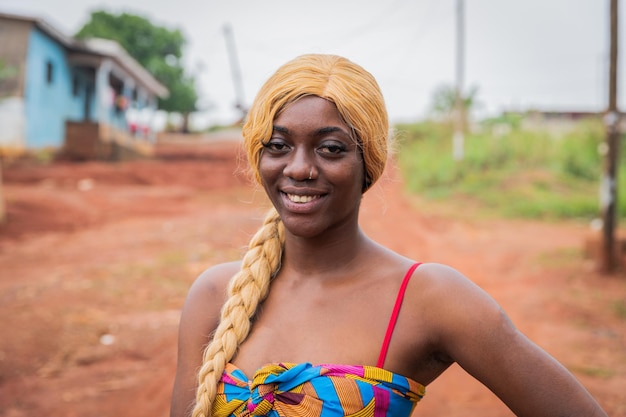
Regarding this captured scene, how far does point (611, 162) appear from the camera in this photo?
826cm

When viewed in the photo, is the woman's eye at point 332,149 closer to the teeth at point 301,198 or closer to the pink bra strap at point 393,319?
the teeth at point 301,198

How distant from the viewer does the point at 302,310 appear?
1621mm

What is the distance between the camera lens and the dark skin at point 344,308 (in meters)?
1.42

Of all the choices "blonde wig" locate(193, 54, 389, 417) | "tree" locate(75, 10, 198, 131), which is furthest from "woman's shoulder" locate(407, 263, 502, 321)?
"tree" locate(75, 10, 198, 131)

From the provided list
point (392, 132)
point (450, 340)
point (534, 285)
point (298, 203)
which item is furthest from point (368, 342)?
point (534, 285)

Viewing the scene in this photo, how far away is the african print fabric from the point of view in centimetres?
143

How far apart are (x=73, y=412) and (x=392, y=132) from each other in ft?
10.6

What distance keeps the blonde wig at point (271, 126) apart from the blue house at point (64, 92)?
12.8 metres

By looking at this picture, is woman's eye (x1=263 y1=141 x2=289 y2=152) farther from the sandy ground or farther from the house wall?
the house wall

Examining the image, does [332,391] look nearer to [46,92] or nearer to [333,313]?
[333,313]

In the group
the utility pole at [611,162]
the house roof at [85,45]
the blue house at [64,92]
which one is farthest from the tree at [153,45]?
the utility pole at [611,162]

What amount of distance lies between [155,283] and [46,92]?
12915 mm

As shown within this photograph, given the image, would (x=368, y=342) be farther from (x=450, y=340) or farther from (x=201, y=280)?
(x=201, y=280)

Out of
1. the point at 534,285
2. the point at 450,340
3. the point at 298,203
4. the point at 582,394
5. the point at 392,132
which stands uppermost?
the point at 392,132
